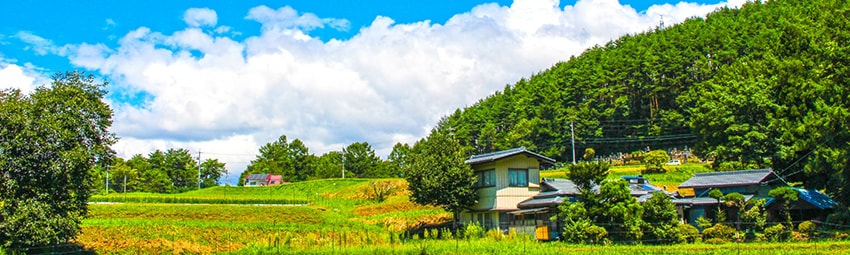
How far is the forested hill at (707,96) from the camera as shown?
3266 centimetres

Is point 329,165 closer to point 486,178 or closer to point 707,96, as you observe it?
point 707,96

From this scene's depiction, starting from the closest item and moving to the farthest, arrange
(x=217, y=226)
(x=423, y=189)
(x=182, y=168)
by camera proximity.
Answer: (x=217, y=226) < (x=423, y=189) < (x=182, y=168)

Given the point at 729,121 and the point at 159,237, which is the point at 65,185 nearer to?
the point at 159,237

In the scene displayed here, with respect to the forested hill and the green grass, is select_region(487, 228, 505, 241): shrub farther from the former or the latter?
the forested hill

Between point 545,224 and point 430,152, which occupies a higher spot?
point 430,152

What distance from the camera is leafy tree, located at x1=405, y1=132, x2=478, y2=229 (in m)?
35.5

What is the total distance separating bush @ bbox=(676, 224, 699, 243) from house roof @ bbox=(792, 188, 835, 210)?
26.4 feet

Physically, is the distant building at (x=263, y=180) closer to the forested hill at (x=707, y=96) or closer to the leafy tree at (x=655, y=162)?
the forested hill at (x=707, y=96)

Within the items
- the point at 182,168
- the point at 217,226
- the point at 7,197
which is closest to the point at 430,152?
the point at 217,226

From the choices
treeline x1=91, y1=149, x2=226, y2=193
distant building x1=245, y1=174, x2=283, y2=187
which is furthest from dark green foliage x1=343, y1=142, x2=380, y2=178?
treeline x1=91, y1=149, x2=226, y2=193

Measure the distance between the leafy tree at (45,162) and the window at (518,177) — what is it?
2045 centimetres

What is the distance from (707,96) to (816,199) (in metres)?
20.0

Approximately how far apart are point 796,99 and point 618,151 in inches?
1798

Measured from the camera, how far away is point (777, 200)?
31734 mm
